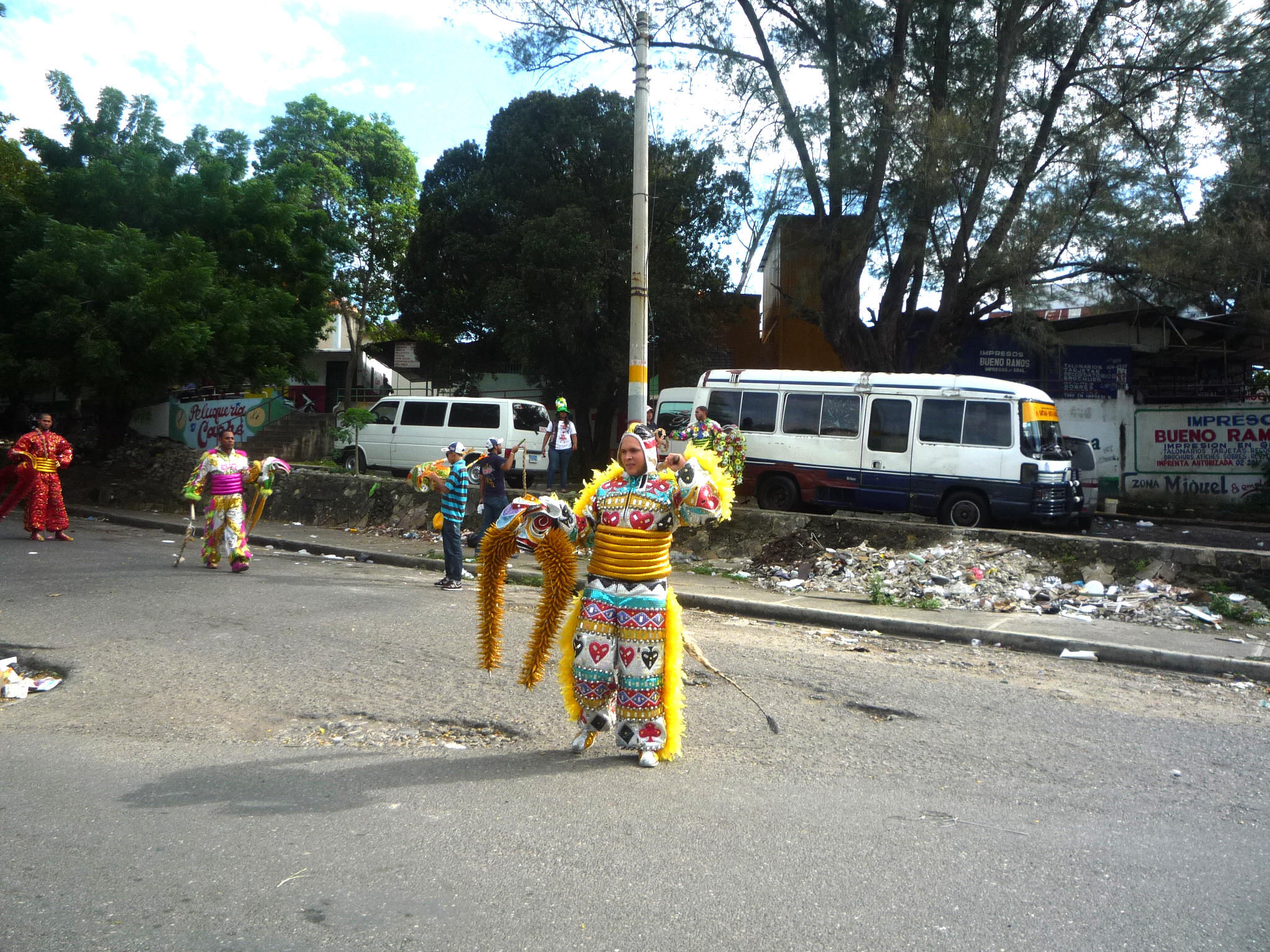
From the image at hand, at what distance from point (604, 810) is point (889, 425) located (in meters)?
11.3

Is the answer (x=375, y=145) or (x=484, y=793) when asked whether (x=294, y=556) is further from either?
(x=375, y=145)

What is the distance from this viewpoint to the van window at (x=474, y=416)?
1952 cm

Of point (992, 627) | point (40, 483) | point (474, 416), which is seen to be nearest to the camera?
point (992, 627)

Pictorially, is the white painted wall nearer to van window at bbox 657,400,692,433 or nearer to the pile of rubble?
van window at bbox 657,400,692,433

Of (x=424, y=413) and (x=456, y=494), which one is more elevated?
(x=424, y=413)

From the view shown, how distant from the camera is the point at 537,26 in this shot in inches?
688

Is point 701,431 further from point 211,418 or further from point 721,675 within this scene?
point 211,418

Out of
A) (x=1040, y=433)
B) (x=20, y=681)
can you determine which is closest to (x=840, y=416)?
(x=1040, y=433)

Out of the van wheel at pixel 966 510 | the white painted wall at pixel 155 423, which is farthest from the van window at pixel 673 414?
the white painted wall at pixel 155 423

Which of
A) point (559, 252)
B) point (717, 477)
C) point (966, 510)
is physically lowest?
point (966, 510)

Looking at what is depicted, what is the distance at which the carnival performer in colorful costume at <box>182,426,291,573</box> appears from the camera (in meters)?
11.0

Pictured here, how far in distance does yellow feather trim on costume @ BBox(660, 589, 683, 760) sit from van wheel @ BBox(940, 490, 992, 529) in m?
9.91

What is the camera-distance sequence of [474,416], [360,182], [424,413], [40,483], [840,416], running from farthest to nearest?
[360,182] < [424,413] < [474,416] < [840,416] < [40,483]

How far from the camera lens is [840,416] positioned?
14797 mm
